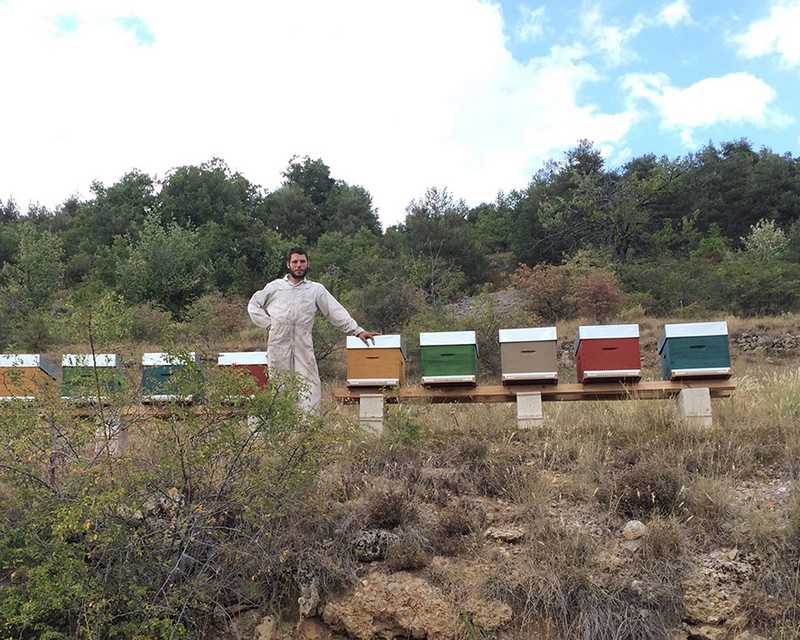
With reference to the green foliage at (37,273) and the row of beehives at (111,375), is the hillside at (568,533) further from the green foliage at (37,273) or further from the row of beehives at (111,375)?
the green foliage at (37,273)

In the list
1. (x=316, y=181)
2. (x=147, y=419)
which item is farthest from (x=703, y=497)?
(x=316, y=181)

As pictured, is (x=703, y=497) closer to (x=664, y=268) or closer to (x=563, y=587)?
(x=563, y=587)

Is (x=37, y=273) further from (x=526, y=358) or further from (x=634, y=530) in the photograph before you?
(x=634, y=530)

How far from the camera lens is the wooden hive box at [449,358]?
299 inches

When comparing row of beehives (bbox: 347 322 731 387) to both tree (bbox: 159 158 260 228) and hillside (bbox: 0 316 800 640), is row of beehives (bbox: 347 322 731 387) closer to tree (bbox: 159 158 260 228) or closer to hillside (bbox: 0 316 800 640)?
hillside (bbox: 0 316 800 640)

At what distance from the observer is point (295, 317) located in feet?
24.7

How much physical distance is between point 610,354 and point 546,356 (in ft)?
2.07

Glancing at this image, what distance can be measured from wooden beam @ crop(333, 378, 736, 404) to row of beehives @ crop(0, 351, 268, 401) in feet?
4.71

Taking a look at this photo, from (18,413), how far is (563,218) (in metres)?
35.1

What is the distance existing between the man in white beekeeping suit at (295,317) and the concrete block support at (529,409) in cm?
167

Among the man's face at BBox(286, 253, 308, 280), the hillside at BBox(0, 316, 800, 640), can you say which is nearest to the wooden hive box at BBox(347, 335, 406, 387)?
the man's face at BBox(286, 253, 308, 280)

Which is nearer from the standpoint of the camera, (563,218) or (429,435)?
(429,435)

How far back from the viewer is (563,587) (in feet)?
15.9

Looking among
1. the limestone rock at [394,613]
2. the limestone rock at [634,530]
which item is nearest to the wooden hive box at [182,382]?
the limestone rock at [394,613]
